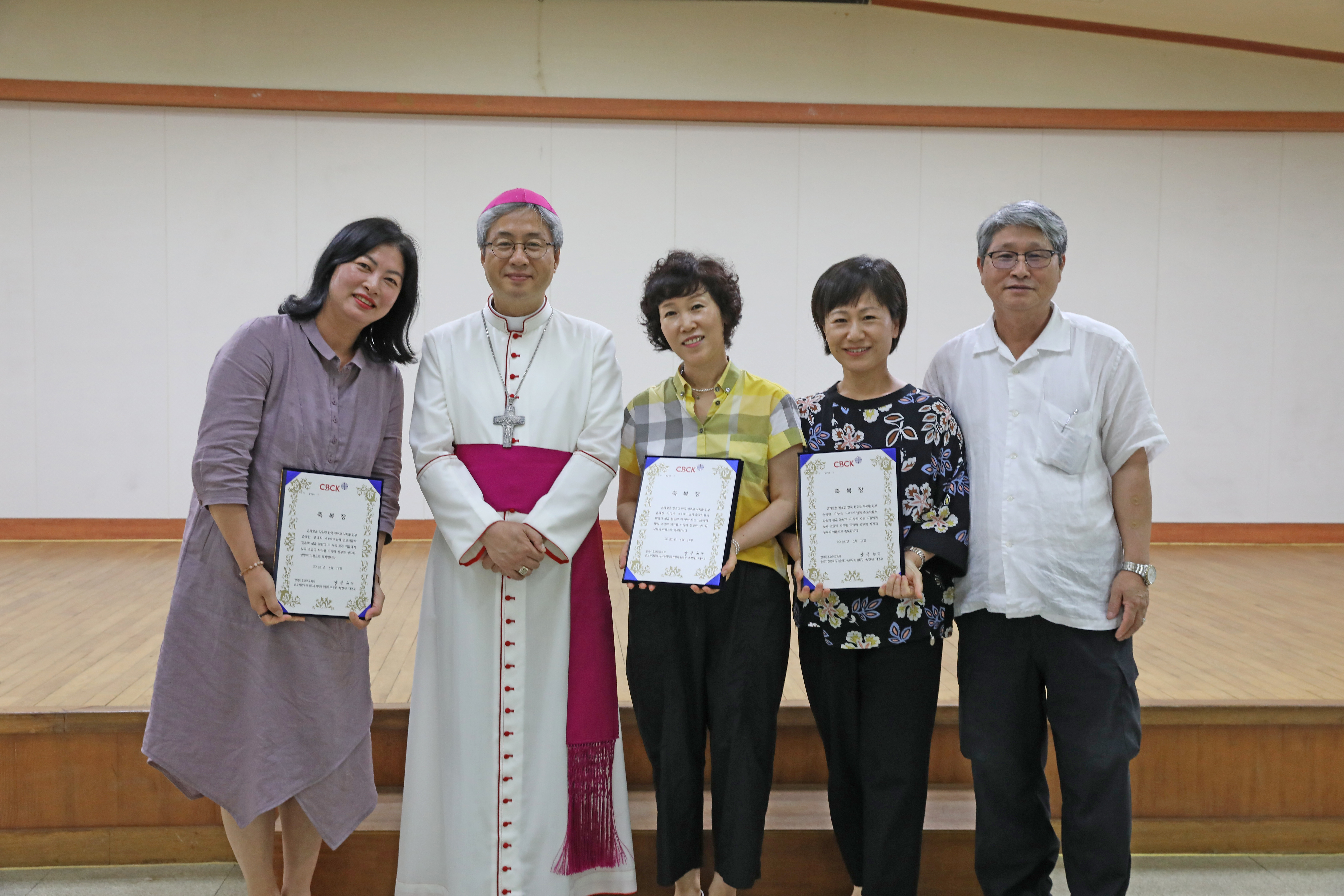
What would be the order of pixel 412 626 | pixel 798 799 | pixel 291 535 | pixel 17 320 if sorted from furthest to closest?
pixel 17 320 → pixel 412 626 → pixel 798 799 → pixel 291 535

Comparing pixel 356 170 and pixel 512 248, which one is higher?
pixel 356 170

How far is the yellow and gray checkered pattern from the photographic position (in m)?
1.84

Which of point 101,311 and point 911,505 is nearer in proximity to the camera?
point 911,505

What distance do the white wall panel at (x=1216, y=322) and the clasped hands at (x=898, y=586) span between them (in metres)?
4.81

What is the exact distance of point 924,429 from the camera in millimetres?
1792

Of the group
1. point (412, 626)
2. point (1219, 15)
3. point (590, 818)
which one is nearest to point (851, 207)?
point (1219, 15)

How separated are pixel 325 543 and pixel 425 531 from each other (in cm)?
401

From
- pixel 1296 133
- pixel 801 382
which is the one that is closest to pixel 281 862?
pixel 801 382

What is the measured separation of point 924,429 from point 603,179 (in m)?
4.22

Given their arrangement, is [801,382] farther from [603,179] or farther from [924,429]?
[924,429]

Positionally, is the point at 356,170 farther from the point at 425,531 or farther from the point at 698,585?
the point at 698,585

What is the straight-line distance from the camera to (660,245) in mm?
5625

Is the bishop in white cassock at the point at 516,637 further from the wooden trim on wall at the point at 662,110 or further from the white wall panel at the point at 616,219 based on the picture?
the wooden trim on wall at the point at 662,110

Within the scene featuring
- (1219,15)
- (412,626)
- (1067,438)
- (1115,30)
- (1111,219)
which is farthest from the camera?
(1111,219)
